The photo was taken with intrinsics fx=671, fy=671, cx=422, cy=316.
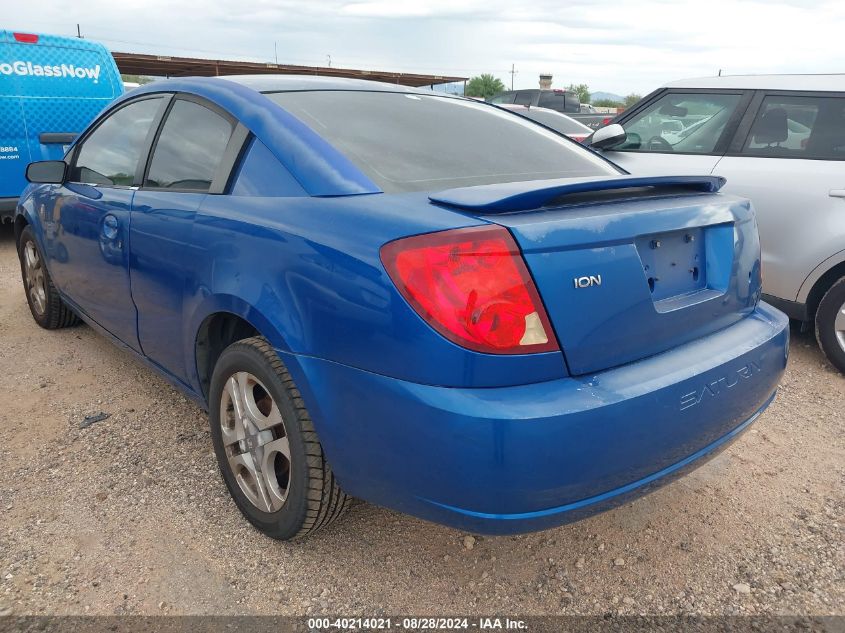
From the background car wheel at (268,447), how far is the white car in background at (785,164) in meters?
2.46

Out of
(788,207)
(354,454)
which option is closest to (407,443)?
(354,454)

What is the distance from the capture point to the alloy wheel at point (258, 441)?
2.14m

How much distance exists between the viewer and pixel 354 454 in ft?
5.94

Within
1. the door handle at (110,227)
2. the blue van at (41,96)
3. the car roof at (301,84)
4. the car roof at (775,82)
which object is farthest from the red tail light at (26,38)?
the car roof at (775,82)

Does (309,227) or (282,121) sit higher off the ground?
(282,121)

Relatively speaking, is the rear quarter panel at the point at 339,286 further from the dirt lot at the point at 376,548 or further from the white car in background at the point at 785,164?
the white car in background at the point at 785,164

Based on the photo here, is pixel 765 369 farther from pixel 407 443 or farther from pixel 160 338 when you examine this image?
pixel 160 338

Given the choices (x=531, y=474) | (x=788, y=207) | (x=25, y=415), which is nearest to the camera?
(x=531, y=474)

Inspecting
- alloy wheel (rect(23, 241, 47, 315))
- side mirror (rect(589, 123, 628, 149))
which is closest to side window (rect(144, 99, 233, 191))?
alloy wheel (rect(23, 241, 47, 315))

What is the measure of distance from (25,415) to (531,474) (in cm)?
264

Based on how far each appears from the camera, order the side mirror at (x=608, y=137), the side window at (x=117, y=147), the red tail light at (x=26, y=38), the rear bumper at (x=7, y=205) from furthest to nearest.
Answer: the rear bumper at (x=7, y=205) → the red tail light at (x=26, y=38) → the side mirror at (x=608, y=137) → the side window at (x=117, y=147)

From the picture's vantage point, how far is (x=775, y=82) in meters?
4.32

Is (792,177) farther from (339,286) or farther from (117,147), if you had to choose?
(117,147)

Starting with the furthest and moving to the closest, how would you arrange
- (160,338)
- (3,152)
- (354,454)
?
(3,152), (160,338), (354,454)
